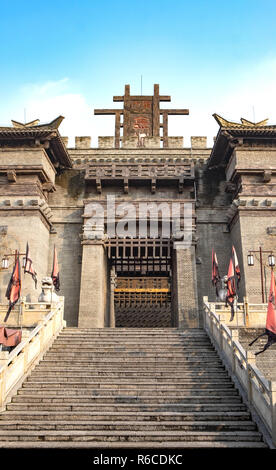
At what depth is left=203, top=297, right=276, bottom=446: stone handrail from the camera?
9297 mm

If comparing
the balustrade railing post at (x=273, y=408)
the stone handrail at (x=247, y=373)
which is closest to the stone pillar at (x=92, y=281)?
the stone handrail at (x=247, y=373)

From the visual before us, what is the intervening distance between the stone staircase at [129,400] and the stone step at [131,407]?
21 millimetres

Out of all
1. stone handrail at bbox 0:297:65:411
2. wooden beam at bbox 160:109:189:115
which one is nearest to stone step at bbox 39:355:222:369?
stone handrail at bbox 0:297:65:411

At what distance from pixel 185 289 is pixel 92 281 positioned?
12.6ft

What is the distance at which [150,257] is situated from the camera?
2419 cm

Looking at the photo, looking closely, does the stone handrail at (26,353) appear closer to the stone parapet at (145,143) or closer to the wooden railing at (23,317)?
the wooden railing at (23,317)

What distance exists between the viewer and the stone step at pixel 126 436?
9.23 m

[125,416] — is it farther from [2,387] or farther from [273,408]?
[273,408]

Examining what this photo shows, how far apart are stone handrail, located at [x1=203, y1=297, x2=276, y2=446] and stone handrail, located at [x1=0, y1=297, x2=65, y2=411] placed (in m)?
4.97

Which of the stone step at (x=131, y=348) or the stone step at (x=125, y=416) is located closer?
the stone step at (x=125, y=416)

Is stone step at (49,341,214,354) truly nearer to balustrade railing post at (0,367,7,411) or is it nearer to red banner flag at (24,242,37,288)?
balustrade railing post at (0,367,7,411)

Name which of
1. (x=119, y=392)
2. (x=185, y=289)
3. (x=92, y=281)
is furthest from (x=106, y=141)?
(x=119, y=392)
